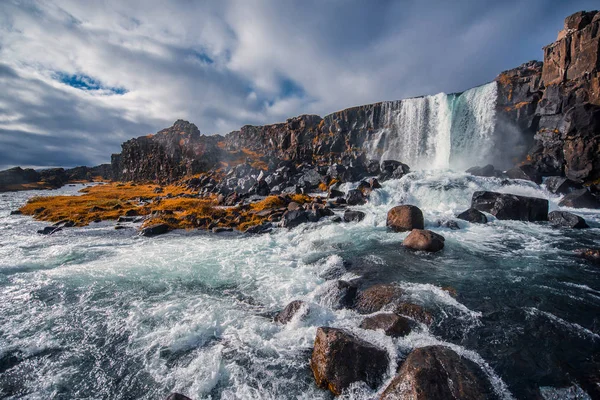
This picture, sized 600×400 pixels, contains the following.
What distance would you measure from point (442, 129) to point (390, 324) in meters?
50.0

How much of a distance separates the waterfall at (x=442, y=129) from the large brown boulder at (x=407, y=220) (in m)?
32.6

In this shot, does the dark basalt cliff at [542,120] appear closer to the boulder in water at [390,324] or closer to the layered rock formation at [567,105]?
the layered rock formation at [567,105]

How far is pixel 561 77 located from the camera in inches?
1367

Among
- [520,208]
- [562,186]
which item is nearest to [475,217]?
[520,208]

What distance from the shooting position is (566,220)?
61.0ft

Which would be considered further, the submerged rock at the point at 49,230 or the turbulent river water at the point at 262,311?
the submerged rock at the point at 49,230

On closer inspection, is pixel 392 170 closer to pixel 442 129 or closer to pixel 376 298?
pixel 442 129

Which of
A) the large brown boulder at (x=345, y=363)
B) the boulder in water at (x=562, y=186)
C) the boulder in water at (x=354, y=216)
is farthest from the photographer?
the boulder in water at (x=562, y=186)

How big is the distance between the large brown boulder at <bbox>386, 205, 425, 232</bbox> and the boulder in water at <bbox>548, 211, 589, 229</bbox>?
32.9ft

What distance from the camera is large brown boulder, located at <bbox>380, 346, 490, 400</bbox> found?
4.85 meters

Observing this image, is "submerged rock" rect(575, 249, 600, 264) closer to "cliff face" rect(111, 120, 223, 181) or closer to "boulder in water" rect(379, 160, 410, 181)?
"boulder in water" rect(379, 160, 410, 181)

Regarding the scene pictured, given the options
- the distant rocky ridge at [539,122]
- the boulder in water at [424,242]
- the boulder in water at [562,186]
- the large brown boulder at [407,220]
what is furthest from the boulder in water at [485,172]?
the boulder in water at [424,242]

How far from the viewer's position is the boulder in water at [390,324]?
23.6 feet

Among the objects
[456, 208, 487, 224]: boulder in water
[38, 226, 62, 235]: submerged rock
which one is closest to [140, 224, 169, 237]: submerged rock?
[38, 226, 62, 235]: submerged rock
